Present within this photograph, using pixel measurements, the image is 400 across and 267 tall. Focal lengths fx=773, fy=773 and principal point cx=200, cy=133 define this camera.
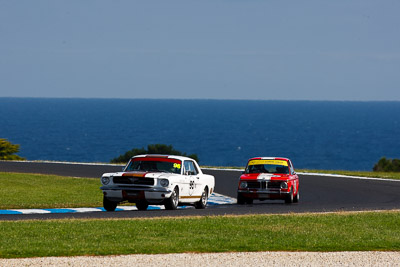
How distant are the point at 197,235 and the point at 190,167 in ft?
23.6

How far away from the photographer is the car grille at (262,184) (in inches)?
963

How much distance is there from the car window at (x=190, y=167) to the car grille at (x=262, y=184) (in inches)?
102

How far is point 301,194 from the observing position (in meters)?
29.4

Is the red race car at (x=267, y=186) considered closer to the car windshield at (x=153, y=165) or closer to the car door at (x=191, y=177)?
the car door at (x=191, y=177)

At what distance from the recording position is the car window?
72.3ft

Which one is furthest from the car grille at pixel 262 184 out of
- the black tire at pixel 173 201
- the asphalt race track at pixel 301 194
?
the black tire at pixel 173 201

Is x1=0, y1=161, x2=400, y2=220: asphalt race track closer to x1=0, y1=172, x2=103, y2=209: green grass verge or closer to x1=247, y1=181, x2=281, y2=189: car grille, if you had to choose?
x1=247, y1=181, x2=281, y2=189: car grille

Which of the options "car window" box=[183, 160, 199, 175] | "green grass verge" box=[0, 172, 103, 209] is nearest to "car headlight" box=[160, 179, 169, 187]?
"car window" box=[183, 160, 199, 175]

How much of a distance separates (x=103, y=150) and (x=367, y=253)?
134340 millimetres

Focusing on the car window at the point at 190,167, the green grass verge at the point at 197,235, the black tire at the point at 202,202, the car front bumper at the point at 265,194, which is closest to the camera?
the green grass verge at the point at 197,235

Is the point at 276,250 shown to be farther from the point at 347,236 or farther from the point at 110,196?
the point at 110,196

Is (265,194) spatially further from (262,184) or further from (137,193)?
(137,193)

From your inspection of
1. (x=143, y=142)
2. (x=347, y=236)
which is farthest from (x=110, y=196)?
(x=143, y=142)

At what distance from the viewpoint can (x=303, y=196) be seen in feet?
93.8
